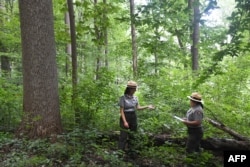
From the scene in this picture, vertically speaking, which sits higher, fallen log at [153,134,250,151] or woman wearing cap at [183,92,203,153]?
woman wearing cap at [183,92,203,153]

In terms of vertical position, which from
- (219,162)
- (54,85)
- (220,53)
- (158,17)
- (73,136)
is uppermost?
(158,17)

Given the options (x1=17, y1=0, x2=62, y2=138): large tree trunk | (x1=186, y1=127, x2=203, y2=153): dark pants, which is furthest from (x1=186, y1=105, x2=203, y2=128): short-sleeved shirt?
(x1=17, y1=0, x2=62, y2=138): large tree trunk

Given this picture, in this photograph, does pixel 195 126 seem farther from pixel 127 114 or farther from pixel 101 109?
pixel 101 109

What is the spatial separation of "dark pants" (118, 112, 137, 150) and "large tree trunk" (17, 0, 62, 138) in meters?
1.62

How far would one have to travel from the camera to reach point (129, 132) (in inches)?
270

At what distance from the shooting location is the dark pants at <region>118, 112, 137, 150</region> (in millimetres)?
6980

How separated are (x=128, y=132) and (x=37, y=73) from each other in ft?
8.82

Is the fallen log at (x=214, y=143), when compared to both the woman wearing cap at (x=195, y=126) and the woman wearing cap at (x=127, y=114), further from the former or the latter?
the woman wearing cap at (x=127, y=114)

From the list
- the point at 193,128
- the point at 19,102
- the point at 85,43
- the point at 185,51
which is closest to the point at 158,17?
the point at 193,128

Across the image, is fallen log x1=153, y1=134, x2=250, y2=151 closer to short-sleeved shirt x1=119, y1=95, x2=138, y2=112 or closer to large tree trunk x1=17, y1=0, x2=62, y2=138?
short-sleeved shirt x1=119, y1=95, x2=138, y2=112

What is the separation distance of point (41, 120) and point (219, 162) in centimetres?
434

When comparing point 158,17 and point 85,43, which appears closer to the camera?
point 158,17

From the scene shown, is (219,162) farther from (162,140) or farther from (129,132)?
(129,132)

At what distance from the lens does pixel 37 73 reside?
7238mm
